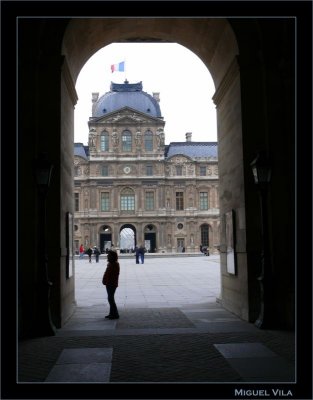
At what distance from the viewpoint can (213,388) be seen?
442 cm

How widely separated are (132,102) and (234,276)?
59.8 metres

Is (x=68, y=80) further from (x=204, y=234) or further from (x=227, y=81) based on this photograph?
(x=204, y=234)

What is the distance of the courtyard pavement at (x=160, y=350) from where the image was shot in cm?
599

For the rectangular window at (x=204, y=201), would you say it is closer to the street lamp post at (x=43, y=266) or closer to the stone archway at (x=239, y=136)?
the stone archway at (x=239, y=136)

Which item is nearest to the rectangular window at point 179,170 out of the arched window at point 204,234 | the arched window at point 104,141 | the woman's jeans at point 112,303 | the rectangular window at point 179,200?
the rectangular window at point 179,200

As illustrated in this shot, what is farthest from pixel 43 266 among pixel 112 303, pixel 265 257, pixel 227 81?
pixel 227 81

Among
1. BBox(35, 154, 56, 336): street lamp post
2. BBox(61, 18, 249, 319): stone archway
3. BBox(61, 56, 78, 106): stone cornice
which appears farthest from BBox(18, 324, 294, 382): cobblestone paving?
BBox(61, 56, 78, 106): stone cornice

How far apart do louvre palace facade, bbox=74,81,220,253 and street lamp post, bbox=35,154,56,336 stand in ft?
185

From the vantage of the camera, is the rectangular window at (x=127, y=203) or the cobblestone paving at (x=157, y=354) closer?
the cobblestone paving at (x=157, y=354)

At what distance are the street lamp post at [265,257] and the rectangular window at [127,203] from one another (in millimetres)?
57827

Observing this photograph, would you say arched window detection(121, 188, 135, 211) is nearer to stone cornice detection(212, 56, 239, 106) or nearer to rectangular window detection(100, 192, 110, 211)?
rectangular window detection(100, 192, 110, 211)
